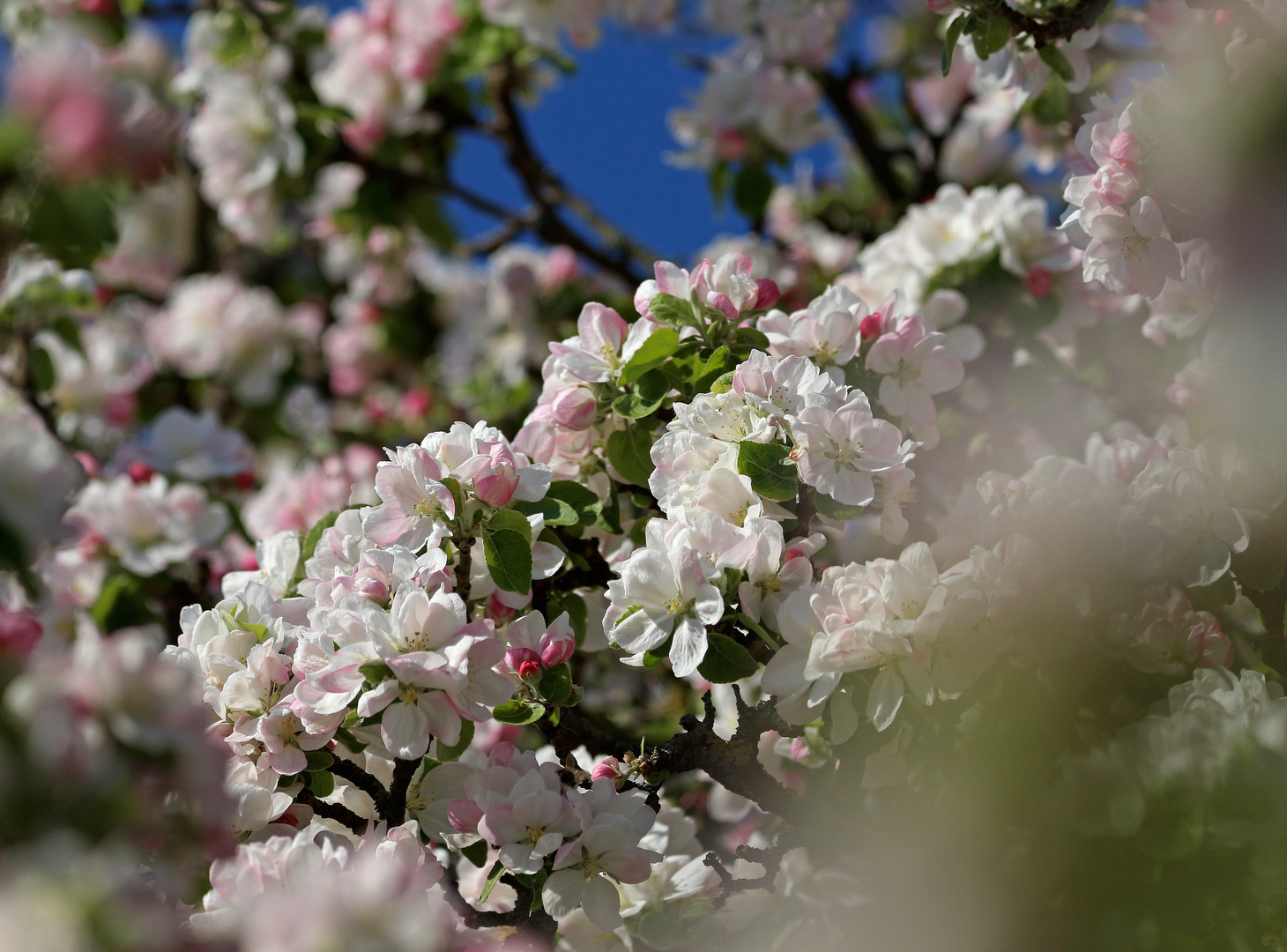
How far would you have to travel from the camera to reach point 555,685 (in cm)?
116

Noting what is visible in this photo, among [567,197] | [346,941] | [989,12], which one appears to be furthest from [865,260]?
[346,941]

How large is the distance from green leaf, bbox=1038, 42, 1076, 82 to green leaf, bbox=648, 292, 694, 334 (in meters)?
0.75

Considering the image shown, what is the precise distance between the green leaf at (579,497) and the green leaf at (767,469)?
0.75 ft

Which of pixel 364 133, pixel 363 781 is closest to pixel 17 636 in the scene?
pixel 363 781

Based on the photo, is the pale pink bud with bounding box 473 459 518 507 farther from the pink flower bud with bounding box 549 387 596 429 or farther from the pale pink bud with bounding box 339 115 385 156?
the pale pink bud with bounding box 339 115 385 156

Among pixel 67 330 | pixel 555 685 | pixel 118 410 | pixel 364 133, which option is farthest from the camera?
pixel 364 133

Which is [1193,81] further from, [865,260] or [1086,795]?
[1086,795]

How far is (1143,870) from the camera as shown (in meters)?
0.92

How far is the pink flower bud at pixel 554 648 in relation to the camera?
3.79ft

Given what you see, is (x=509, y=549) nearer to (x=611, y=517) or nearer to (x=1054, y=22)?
(x=611, y=517)

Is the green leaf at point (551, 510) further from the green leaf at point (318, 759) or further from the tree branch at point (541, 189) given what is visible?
the tree branch at point (541, 189)

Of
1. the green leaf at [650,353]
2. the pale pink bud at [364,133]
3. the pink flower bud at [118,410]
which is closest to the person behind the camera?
the green leaf at [650,353]

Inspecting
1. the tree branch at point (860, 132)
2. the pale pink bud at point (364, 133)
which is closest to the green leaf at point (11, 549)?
the pale pink bud at point (364, 133)

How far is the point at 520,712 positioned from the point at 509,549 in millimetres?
189
